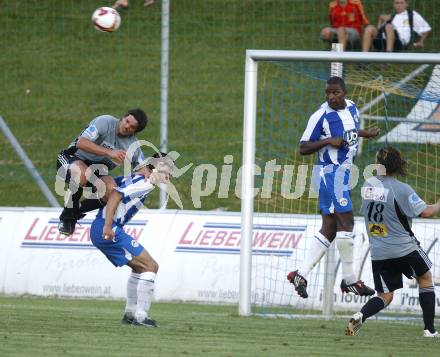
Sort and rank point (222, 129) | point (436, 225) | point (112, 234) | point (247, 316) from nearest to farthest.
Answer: point (112, 234) < point (247, 316) < point (436, 225) < point (222, 129)

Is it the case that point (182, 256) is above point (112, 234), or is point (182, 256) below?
below

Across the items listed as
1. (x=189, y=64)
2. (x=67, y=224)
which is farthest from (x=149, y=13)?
(x=67, y=224)

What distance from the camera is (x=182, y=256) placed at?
48.5ft

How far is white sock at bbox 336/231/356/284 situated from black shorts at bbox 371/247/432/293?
1.17 metres

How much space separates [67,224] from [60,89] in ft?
26.8

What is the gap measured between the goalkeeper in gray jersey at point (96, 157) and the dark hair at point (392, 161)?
2.48 meters

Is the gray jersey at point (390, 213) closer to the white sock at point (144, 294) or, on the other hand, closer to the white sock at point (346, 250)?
the white sock at point (346, 250)

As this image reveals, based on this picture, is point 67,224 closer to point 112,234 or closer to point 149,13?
point 112,234

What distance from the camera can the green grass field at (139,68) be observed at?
1833 centimetres

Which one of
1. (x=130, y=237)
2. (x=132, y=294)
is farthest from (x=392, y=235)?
(x=132, y=294)

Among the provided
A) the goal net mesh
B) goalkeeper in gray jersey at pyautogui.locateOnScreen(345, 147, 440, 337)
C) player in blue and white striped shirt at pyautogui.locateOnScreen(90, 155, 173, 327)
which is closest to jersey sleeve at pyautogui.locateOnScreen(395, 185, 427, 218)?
goalkeeper in gray jersey at pyautogui.locateOnScreen(345, 147, 440, 337)

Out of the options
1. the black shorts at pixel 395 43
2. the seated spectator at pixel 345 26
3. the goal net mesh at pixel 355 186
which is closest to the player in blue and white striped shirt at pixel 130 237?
the goal net mesh at pixel 355 186

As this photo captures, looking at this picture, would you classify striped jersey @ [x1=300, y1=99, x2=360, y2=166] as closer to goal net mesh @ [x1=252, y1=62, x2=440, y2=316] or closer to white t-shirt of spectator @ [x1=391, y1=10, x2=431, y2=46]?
goal net mesh @ [x1=252, y1=62, x2=440, y2=316]

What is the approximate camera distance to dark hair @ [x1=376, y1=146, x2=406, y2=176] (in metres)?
Result: 10.2
